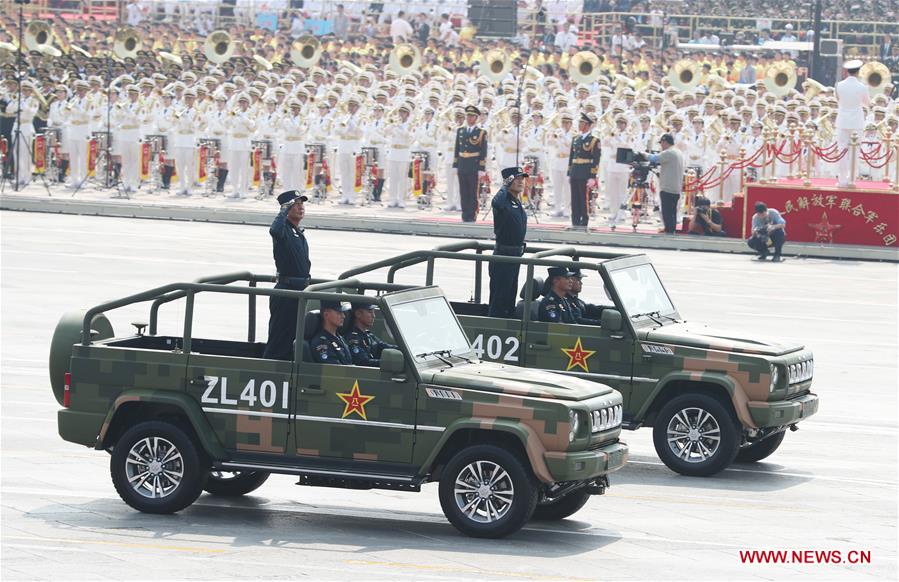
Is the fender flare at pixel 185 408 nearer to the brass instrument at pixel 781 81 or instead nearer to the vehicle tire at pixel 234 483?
the vehicle tire at pixel 234 483

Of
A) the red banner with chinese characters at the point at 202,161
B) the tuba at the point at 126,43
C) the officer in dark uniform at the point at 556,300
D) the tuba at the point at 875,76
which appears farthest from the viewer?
the tuba at the point at 126,43

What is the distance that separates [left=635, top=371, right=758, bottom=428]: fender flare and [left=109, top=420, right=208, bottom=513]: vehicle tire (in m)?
3.95

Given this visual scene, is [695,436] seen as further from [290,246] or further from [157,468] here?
[157,468]

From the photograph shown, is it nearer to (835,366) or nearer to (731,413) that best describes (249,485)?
(731,413)

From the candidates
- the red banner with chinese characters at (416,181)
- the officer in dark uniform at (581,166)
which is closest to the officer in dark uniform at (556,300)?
the officer in dark uniform at (581,166)

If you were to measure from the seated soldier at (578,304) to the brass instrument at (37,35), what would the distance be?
142 ft

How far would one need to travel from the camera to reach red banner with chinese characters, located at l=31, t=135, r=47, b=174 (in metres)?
40.9

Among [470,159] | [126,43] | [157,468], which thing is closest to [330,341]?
[157,468]

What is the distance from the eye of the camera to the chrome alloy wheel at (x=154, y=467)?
11898 millimetres

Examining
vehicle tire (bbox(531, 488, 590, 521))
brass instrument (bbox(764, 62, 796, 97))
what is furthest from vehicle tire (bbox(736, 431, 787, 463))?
brass instrument (bbox(764, 62, 796, 97))

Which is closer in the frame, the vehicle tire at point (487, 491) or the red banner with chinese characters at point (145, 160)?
the vehicle tire at point (487, 491)

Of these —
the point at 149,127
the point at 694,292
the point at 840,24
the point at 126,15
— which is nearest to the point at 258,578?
the point at 694,292

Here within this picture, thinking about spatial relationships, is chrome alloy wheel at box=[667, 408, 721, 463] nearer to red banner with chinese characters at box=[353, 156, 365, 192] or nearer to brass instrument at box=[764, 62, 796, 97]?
red banner with chinese characters at box=[353, 156, 365, 192]

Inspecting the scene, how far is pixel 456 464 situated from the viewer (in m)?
11.4
